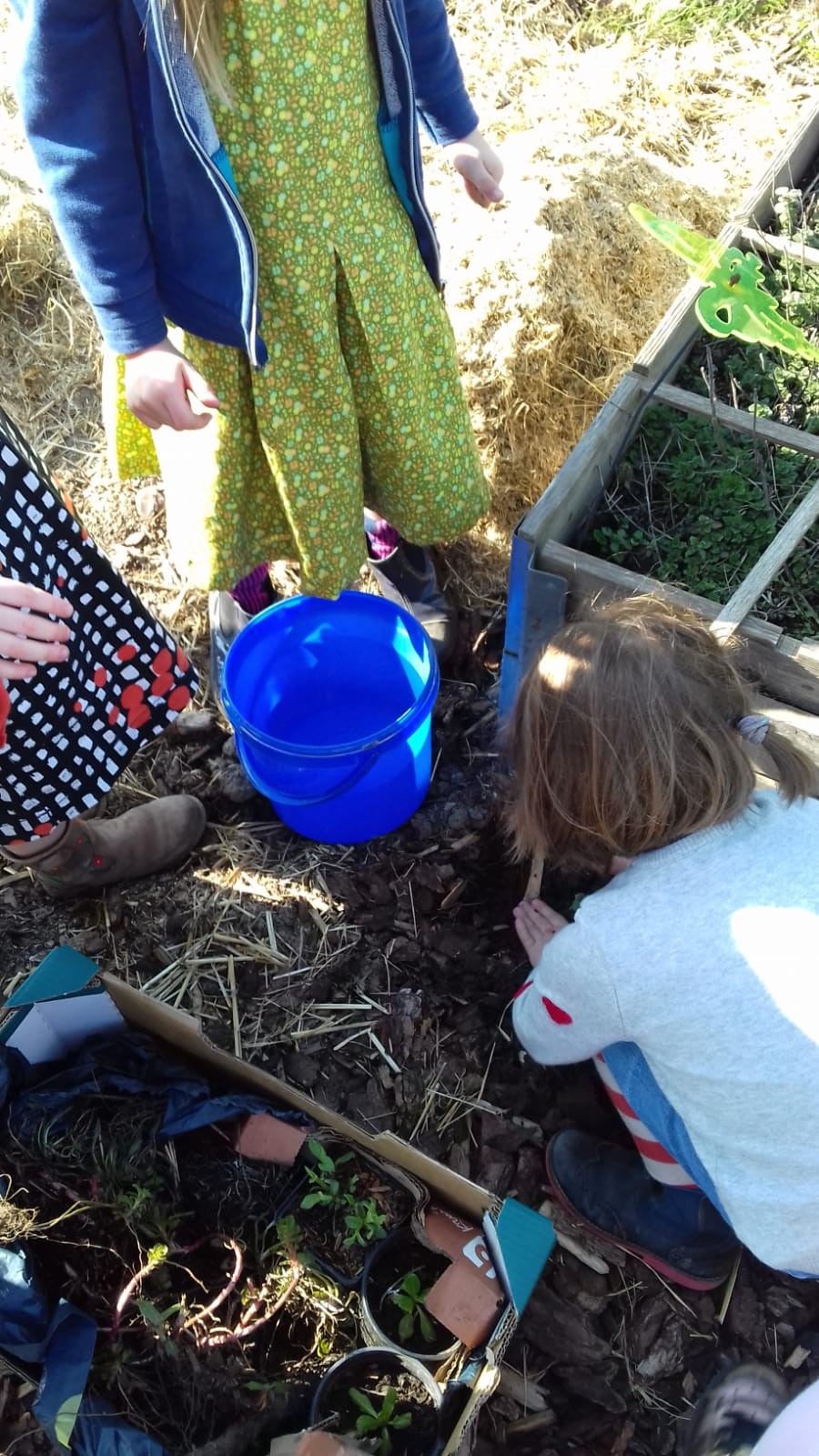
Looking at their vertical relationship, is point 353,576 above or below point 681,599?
below

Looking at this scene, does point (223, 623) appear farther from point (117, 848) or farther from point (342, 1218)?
point (342, 1218)

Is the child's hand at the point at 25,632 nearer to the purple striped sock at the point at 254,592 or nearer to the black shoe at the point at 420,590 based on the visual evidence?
the purple striped sock at the point at 254,592

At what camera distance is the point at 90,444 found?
3.26 m

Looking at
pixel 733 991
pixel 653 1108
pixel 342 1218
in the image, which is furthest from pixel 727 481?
pixel 342 1218

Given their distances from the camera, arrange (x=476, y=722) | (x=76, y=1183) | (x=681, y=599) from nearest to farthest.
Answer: (x=76, y=1183) < (x=681, y=599) < (x=476, y=722)

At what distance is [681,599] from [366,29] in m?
1.10

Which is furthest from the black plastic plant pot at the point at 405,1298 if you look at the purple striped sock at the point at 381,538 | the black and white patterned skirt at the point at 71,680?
the purple striped sock at the point at 381,538

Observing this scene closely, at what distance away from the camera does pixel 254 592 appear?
266 cm

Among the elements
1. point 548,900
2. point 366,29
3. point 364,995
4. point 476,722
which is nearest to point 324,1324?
point 364,995

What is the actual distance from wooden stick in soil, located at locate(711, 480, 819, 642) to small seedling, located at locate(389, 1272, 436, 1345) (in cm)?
118

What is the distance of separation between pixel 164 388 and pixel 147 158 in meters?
0.34

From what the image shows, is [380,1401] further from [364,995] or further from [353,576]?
[353,576]

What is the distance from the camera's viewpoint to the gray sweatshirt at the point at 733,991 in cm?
146

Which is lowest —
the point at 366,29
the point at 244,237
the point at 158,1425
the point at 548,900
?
the point at 158,1425
